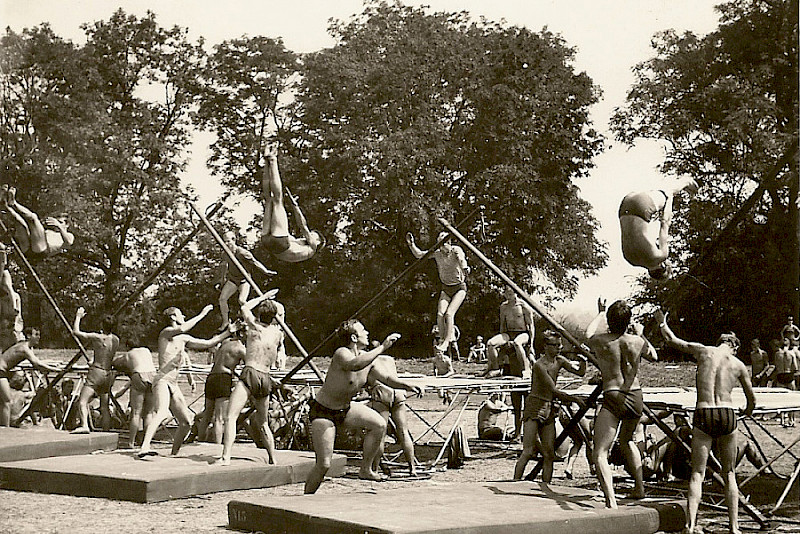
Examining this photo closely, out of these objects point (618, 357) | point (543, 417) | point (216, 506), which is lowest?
point (216, 506)

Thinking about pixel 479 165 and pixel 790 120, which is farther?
Result: pixel 479 165

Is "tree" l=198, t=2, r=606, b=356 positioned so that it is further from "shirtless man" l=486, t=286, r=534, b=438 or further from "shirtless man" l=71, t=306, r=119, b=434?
"shirtless man" l=71, t=306, r=119, b=434

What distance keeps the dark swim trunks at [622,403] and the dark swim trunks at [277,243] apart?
5888 mm

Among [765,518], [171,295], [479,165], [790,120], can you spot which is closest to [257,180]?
[171,295]

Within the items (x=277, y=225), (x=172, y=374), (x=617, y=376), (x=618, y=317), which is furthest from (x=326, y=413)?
(x=172, y=374)

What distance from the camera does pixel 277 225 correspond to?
47.1 ft

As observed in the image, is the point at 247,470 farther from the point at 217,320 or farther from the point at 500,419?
the point at 217,320

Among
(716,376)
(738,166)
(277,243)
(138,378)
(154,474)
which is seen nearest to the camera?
(716,376)

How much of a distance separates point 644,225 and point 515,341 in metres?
7.27

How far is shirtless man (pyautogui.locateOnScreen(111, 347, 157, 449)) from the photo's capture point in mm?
13828

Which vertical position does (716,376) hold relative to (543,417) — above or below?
above

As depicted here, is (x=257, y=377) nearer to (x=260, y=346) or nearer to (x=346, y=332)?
(x=260, y=346)

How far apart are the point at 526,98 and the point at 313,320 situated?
9681mm

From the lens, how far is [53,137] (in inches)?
1320
